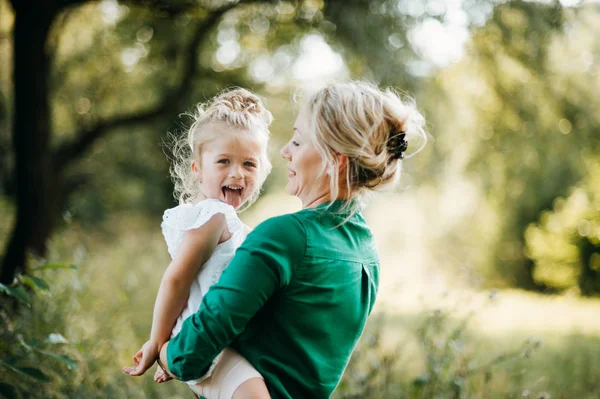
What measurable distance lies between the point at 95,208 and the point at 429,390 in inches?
500

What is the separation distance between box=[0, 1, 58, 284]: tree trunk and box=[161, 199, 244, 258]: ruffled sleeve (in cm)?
542

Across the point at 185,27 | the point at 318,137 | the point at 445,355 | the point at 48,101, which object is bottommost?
the point at 445,355

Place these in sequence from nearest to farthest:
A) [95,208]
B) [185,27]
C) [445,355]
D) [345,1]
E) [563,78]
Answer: [445,355], [345,1], [563,78], [185,27], [95,208]

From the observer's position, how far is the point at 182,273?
1.47m

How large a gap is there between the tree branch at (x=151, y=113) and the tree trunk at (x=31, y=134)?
2.54ft

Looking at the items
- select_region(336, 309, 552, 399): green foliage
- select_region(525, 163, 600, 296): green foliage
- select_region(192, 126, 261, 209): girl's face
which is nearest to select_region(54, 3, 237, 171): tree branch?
select_region(336, 309, 552, 399): green foliage

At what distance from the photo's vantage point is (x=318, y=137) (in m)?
1.43

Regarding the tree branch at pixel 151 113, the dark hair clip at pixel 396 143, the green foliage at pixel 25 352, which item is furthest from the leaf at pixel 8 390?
the tree branch at pixel 151 113

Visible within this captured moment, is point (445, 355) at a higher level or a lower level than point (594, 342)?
higher

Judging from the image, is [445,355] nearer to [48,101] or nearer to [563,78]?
[563,78]

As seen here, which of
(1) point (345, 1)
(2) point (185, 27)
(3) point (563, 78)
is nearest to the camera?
(1) point (345, 1)

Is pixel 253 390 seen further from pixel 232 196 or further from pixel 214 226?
pixel 232 196

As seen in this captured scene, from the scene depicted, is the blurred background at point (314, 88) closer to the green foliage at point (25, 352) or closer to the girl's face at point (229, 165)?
the green foliage at point (25, 352)

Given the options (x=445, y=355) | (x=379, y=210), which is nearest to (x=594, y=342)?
(x=445, y=355)
